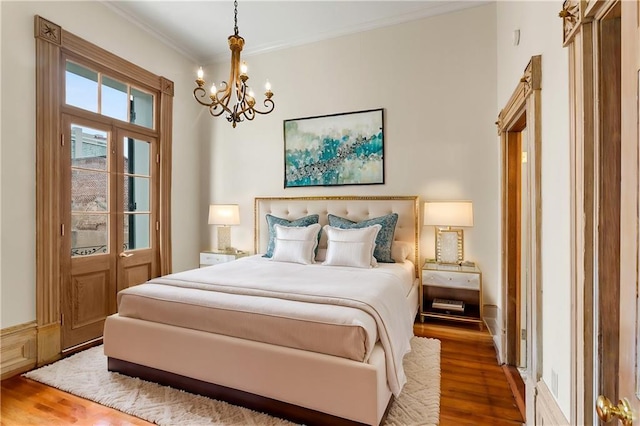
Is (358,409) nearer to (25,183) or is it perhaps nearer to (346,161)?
(346,161)

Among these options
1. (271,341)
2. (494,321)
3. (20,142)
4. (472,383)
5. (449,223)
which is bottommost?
(472,383)

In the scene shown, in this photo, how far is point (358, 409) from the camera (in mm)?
1592

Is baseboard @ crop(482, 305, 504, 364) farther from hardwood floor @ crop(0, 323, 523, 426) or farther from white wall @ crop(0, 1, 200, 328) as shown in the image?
white wall @ crop(0, 1, 200, 328)

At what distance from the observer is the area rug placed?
6.01 ft

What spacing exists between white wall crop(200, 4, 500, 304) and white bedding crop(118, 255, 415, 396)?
1098 millimetres

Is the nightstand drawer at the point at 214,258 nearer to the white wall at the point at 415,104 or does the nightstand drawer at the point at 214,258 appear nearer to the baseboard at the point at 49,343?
the white wall at the point at 415,104

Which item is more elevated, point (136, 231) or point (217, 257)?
point (136, 231)

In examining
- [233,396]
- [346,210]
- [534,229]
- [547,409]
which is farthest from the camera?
[346,210]

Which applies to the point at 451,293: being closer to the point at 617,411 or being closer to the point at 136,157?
the point at 617,411

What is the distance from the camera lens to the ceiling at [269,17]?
131 inches

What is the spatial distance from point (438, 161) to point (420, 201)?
0.49 meters

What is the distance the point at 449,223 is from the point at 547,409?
1.89 m

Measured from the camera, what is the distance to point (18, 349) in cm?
247

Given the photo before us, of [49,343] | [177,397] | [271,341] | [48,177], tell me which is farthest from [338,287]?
[48,177]
